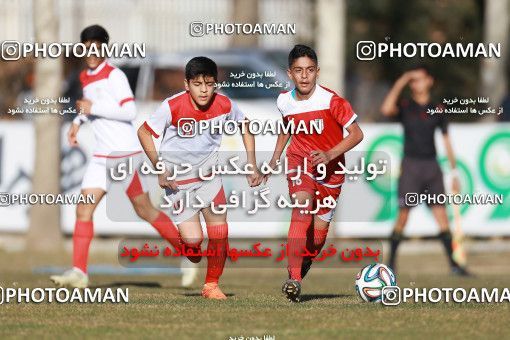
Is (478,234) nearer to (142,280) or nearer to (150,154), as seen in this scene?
(142,280)

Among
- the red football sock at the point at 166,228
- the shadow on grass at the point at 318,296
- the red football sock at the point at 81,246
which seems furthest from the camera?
the red football sock at the point at 81,246

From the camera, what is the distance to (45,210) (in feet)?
74.1

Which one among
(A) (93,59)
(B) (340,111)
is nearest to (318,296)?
(B) (340,111)

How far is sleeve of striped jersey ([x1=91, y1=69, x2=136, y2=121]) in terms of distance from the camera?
1377cm

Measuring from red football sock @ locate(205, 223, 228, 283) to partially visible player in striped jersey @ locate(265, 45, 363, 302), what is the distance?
1.88 ft

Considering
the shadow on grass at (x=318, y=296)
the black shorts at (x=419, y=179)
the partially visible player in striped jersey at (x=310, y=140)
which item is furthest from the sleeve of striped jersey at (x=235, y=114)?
the black shorts at (x=419, y=179)

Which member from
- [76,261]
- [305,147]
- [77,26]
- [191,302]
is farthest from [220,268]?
[77,26]

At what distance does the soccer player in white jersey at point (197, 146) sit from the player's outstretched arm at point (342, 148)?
50 cm

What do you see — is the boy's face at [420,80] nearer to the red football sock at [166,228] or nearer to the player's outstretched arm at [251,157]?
the red football sock at [166,228]

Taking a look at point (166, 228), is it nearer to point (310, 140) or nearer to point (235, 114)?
point (235, 114)

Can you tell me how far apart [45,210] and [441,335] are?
522 inches

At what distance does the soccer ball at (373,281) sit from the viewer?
11.9 meters

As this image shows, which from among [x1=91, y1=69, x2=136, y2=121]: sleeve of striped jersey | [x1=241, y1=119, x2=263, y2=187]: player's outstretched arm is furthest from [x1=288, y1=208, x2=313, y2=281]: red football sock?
[x1=91, y1=69, x2=136, y2=121]: sleeve of striped jersey

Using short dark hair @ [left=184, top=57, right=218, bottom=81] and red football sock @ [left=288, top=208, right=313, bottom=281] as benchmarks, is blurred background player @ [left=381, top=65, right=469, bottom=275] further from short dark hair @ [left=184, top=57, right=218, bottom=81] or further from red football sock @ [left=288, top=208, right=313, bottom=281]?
short dark hair @ [left=184, top=57, right=218, bottom=81]
